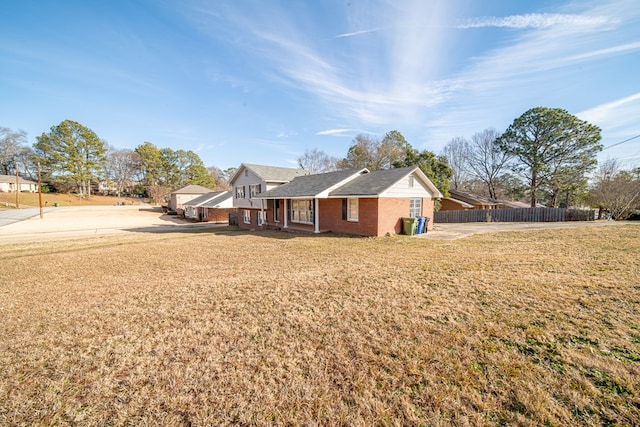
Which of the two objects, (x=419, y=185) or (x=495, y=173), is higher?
(x=495, y=173)

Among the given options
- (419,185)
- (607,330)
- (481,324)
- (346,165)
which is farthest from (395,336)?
(346,165)

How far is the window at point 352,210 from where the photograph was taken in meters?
15.6

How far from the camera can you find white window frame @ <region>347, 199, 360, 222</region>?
15438 mm

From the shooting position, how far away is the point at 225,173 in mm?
86625

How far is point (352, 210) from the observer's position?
51.8 ft

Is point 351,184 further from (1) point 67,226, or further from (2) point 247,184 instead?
(1) point 67,226

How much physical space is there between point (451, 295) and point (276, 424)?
4.53 metres

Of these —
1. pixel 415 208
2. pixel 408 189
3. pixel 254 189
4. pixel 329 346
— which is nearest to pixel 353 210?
pixel 408 189

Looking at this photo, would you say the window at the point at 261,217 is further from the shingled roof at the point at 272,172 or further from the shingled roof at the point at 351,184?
the shingled roof at the point at 272,172

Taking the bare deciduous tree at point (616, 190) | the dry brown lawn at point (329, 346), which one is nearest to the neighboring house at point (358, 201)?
the dry brown lawn at point (329, 346)

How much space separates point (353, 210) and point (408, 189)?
142 inches

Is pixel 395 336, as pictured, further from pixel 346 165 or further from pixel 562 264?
pixel 346 165

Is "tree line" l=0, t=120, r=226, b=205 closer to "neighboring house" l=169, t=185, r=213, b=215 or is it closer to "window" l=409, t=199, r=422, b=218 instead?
"neighboring house" l=169, t=185, r=213, b=215

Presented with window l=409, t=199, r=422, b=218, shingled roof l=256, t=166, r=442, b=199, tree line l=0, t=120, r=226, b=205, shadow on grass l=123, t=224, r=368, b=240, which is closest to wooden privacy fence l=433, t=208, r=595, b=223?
shingled roof l=256, t=166, r=442, b=199
